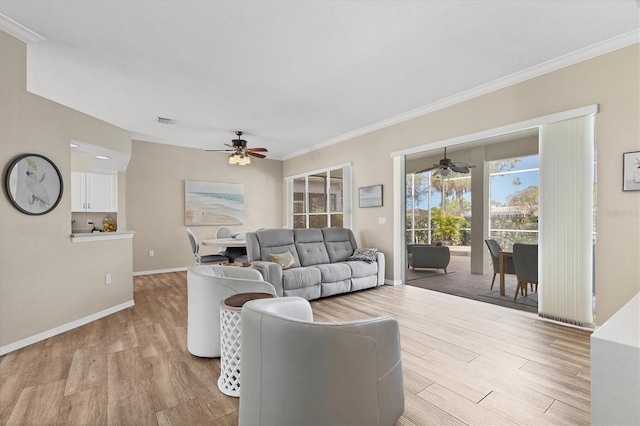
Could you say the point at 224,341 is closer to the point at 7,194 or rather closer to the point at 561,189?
the point at 7,194

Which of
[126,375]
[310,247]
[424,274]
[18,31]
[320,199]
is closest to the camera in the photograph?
[126,375]

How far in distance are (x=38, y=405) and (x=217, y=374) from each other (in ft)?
3.40

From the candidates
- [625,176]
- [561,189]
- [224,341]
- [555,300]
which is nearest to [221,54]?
[224,341]

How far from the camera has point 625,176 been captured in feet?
9.02

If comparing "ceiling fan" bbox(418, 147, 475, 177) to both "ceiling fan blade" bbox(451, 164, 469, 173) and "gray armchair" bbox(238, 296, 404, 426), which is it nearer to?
"ceiling fan blade" bbox(451, 164, 469, 173)

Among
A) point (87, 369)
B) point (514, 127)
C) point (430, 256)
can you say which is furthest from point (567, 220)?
point (87, 369)

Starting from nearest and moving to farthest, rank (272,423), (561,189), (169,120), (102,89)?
(272,423) < (561,189) < (102,89) < (169,120)

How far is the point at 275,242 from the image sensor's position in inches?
179

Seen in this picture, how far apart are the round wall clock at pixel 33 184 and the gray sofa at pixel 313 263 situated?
86.6 inches

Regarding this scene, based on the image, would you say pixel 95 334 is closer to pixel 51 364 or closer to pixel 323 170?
pixel 51 364

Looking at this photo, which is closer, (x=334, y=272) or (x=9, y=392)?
(x=9, y=392)

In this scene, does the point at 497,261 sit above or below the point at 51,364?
above

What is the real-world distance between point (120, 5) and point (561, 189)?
437 cm

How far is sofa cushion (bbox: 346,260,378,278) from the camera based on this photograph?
15.0ft
